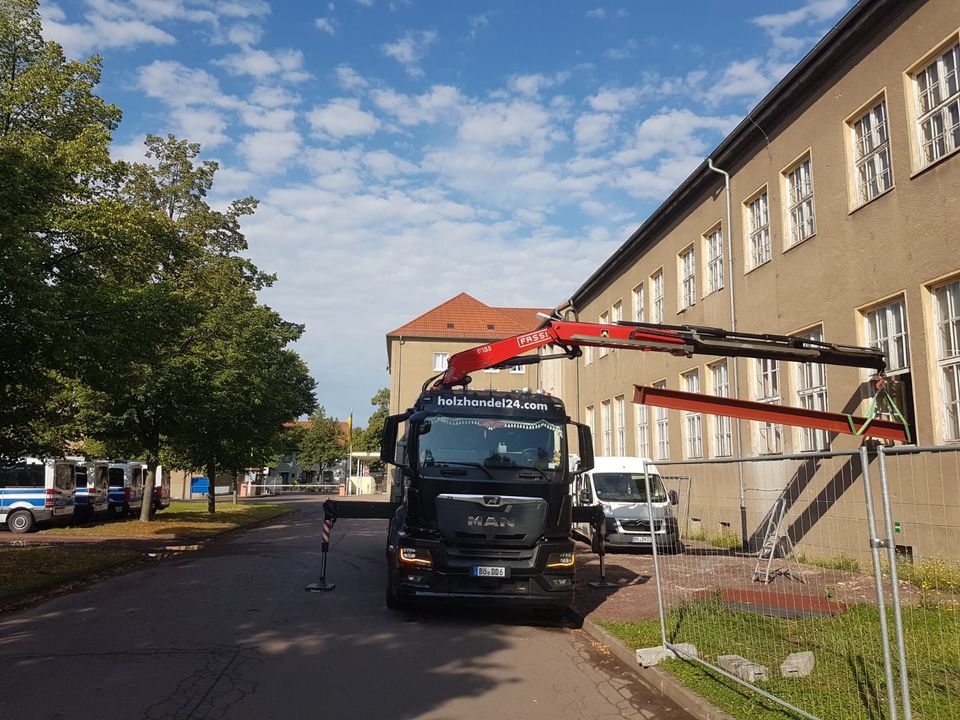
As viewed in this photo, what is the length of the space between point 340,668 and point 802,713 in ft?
12.7

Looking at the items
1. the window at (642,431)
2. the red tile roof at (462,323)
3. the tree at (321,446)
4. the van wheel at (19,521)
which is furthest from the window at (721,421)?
the tree at (321,446)

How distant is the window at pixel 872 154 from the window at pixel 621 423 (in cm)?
1437

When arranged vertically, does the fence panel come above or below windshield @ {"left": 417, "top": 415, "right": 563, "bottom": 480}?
below

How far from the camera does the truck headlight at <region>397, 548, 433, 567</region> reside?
358 inches

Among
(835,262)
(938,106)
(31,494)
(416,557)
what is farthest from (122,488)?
(938,106)

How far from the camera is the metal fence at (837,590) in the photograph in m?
4.52

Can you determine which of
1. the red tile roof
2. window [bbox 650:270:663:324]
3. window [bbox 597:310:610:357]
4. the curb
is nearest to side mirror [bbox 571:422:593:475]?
the curb

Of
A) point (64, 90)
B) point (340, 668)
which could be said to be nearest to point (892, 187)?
point (340, 668)

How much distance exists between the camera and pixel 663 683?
6539mm

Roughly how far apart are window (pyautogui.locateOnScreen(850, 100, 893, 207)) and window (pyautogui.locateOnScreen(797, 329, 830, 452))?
2838 millimetres

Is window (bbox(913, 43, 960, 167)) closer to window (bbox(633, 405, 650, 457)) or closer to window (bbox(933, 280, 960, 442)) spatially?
window (bbox(933, 280, 960, 442))

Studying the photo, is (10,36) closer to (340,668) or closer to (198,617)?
(198,617)

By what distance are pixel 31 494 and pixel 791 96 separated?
23841mm

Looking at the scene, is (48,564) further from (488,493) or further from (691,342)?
(691,342)
